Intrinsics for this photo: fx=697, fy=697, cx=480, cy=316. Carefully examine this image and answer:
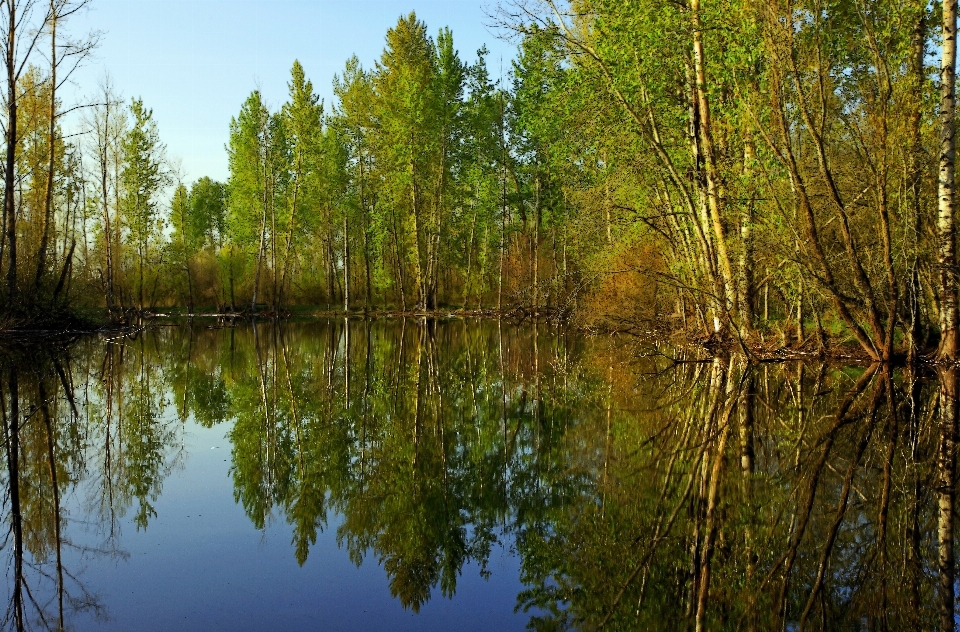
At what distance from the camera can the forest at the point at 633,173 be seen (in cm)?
1180

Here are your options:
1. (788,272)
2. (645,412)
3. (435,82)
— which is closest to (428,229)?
(435,82)

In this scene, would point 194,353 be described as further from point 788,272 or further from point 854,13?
point 854,13

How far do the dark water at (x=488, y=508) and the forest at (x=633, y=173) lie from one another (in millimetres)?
3143

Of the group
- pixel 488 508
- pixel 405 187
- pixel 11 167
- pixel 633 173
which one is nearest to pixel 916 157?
pixel 633 173

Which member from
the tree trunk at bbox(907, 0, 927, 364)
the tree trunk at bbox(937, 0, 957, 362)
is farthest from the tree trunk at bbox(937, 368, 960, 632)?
the tree trunk at bbox(907, 0, 927, 364)

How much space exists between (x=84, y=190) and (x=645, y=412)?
34806 millimetres

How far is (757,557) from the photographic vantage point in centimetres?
425

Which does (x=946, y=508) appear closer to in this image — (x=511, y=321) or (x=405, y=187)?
(x=511, y=321)

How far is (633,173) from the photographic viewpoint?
1656cm

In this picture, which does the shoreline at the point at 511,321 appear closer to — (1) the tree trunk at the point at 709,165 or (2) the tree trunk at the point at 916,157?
(1) the tree trunk at the point at 709,165

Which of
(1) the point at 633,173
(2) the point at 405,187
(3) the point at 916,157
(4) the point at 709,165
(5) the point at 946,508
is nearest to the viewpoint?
(5) the point at 946,508

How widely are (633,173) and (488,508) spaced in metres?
12.6

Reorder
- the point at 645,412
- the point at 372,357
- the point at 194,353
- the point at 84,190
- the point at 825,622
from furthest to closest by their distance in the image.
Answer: the point at 84,190 < the point at 194,353 < the point at 372,357 < the point at 645,412 < the point at 825,622

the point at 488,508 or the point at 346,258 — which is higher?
the point at 346,258
